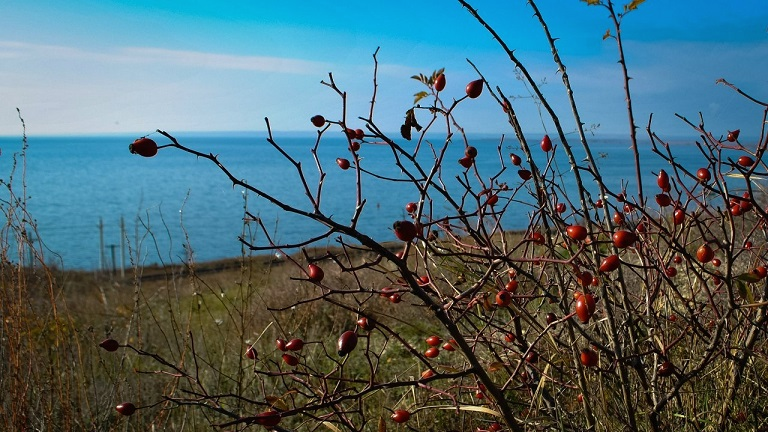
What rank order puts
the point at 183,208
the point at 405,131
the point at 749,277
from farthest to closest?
the point at 183,208
the point at 405,131
the point at 749,277

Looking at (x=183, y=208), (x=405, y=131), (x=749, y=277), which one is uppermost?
(x=405, y=131)

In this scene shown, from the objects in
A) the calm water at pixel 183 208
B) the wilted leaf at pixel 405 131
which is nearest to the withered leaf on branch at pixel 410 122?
the wilted leaf at pixel 405 131

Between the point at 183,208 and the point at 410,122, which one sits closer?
the point at 410,122

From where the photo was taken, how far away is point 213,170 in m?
96.4

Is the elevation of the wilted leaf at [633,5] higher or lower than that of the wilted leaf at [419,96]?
higher

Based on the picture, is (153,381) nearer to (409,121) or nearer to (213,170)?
(409,121)

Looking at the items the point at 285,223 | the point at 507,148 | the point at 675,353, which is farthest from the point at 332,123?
the point at 285,223

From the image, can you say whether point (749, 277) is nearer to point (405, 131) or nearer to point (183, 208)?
point (405, 131)

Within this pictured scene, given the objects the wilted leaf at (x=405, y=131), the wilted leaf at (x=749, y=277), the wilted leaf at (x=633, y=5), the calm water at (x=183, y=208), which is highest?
the wilted leaf at (x=633, y=5)

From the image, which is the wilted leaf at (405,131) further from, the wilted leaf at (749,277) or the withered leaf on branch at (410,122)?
the wilted leaf at (749,277)

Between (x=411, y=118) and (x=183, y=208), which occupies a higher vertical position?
(x=411, y=118)

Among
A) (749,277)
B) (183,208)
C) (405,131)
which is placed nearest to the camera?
(749,277)

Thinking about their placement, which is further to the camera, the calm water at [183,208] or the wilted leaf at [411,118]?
the calm water at [183,208]

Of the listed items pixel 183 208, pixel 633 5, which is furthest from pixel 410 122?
pixel 183 208
